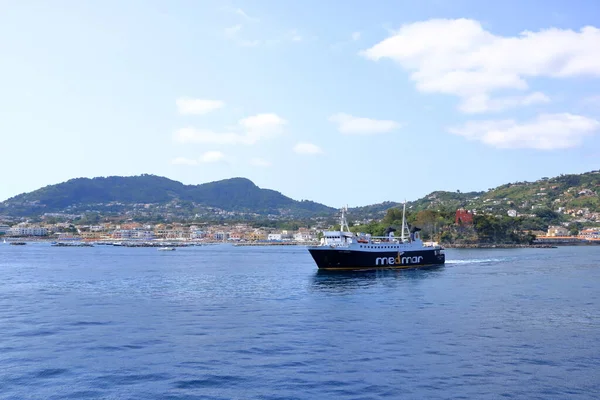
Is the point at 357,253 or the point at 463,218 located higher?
the point at 463,218

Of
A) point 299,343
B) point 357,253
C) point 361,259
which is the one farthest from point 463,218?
point 299,343

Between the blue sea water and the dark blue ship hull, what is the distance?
1549 centimetres

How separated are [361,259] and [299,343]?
131 ft

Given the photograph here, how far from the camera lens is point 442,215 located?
17775 centimetres

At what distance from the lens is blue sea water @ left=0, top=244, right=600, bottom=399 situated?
1925 cm

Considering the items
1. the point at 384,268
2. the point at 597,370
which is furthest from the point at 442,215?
the point at 597,370

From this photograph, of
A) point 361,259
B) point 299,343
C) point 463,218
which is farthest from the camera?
point 463,218

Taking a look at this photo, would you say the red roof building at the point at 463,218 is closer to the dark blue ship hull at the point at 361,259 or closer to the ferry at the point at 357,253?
the dark blue ship hull at the point at 361,259

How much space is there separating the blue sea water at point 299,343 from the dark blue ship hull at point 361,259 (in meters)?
15.5

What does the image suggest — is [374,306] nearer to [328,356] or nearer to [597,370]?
[328,356]

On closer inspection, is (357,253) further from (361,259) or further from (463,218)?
(463,218)

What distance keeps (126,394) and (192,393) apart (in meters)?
2.09

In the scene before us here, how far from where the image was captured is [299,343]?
25.5 metres

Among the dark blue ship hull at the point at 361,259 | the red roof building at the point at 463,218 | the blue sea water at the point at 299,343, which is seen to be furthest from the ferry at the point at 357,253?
the red roof building at the point at 463,218
